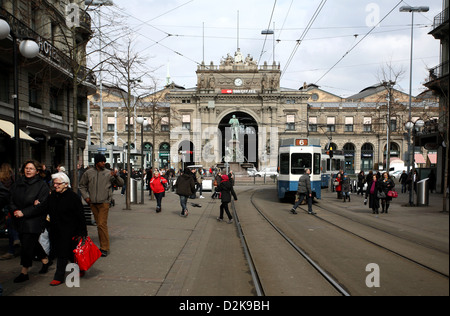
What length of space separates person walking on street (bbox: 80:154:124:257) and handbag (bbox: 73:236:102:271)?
1.68m

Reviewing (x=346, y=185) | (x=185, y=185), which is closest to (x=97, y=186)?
(x=185, y=185)

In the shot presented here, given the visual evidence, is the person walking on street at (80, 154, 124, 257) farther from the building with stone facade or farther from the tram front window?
the building with stone facade

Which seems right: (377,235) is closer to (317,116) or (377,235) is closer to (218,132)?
(218,132)

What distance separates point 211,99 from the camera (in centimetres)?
7256

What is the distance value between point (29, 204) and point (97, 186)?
1597 mm

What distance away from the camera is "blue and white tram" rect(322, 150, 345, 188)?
31.7 meters

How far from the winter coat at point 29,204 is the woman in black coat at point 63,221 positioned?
1.29ft

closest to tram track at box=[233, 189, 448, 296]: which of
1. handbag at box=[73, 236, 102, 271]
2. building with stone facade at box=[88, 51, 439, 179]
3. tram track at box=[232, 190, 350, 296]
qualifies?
tram track at box=[232, 190, 350, 296]

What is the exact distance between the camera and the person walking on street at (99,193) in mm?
7645

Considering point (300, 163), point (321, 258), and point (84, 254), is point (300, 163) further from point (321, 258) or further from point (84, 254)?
point (84, 254)

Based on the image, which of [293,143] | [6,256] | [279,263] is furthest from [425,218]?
[293,143]

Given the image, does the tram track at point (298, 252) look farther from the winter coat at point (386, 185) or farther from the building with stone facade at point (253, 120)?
the building with stone facade at point (253, 120)

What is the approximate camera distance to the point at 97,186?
301 inches
